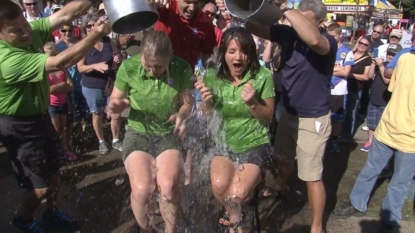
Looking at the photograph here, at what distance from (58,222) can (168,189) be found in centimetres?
139

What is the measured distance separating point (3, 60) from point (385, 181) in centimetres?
435

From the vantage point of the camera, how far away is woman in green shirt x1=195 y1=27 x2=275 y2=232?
2.91 m

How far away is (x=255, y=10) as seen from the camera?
3.02 metres

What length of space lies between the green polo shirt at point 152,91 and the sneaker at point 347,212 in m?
2.01

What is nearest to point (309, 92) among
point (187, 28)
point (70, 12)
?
point (187, 28)

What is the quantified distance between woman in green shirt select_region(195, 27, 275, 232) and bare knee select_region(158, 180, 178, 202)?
0.31 meters

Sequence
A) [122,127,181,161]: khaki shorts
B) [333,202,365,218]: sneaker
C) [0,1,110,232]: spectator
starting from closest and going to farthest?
[0,1,110,232]: spectator < [122,127,181,161]: khaki shorts < [333,202,365,218]: sneaker

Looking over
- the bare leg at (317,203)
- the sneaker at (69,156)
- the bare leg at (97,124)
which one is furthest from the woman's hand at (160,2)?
the sneaker at (69,156)

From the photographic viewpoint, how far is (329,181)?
4820 millimetres

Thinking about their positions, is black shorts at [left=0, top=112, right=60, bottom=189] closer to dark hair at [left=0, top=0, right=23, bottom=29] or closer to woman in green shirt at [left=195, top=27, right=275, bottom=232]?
dark hair at [left=0, top=0, right=23, bottom=29]

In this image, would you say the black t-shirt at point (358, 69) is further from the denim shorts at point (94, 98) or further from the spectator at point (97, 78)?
the denim shorts at point (94, 98)

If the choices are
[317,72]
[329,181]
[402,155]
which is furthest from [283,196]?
[317,72]

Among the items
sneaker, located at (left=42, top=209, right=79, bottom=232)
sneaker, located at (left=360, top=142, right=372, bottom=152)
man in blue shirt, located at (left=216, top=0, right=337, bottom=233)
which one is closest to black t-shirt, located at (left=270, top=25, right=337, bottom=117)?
man in blue shirt, located at (left=216, top=0, right=337, bottom=233)

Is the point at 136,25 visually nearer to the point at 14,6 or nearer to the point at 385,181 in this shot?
the point at 14,6
